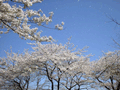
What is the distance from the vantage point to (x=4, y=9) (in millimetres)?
3061

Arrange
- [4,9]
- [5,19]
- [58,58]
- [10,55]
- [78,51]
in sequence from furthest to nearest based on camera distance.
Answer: [10,55] → [78,51] → [58,58] → [5,19] → [4,9]

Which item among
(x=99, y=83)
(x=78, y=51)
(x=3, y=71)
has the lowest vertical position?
(x=99, y=83)

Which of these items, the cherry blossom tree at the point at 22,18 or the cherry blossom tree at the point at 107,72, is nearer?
the cherry blossom tree at the point at 22,18

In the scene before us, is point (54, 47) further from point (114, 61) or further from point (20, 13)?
point (20, 13)

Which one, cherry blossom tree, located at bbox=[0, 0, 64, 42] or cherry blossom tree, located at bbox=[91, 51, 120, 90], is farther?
cherry blossom tree, located at bbox=[91, 51, 120, 90]

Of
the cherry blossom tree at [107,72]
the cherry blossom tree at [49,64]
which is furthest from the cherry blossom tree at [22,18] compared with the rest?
the cherry blossom tree at [107,72]

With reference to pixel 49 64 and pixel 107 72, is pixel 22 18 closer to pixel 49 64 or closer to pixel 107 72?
pixel 49 64

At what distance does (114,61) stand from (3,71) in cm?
1325

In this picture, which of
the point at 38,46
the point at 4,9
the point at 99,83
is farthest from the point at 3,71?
the point at 99,83

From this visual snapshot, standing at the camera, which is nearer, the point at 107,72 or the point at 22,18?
the point at 22,18

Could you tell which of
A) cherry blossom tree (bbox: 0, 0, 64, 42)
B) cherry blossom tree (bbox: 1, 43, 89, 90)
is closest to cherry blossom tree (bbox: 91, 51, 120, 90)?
cherry blossom tree (bbox: 1, 43, 89, 90)

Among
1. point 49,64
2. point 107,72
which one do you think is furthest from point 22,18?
point 107,72

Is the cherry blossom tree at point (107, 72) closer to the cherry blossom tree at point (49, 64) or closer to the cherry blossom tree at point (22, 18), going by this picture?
the cherry blossom tree at point (49, 64)

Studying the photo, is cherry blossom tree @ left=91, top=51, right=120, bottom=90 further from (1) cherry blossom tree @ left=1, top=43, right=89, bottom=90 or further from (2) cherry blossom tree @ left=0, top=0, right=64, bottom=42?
(2) cherry blossom tree @ left=0, top=0, right=64, bottom=42
